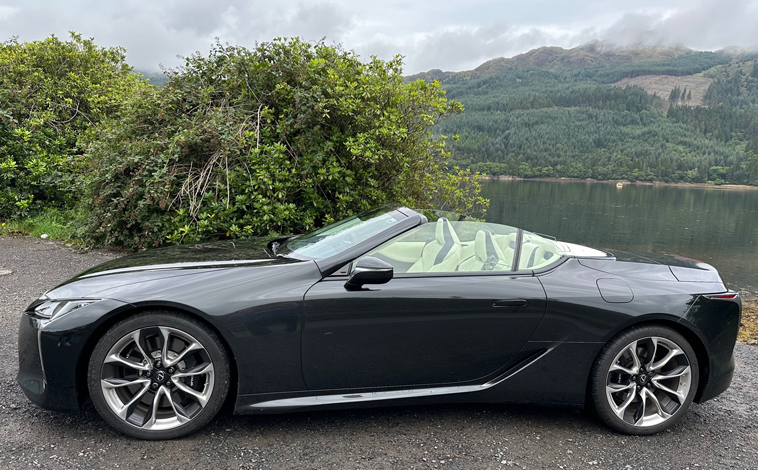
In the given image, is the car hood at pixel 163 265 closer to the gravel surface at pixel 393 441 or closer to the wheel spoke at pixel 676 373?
the gravel surface at pixel 393 441

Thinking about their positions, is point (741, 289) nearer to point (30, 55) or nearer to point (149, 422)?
point (149, 422)

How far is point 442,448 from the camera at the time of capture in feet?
8.61

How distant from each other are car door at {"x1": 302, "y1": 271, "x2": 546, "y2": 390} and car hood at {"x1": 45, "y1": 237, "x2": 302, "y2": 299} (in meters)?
0.49

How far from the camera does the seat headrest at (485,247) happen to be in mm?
2977

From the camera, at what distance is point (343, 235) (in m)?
3.18

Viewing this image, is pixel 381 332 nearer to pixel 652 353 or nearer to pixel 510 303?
pixel 510 303

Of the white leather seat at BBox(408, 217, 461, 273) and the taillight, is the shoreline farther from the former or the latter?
the white leather seat at BBox(408, 217, 461, 273)

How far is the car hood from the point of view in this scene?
2.64m

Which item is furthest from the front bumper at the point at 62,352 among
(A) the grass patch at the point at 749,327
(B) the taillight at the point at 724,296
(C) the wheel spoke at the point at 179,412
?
(A) the grass patch at the point at 749,327

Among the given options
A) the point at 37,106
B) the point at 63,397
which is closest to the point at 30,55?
the point at 37,106

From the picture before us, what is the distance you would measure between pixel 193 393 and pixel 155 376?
0.70 ft

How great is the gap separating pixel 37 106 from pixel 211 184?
6012 millimetres

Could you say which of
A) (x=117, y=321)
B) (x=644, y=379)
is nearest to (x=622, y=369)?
(x=644, y=379)

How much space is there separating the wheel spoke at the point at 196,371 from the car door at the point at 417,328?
49cm
